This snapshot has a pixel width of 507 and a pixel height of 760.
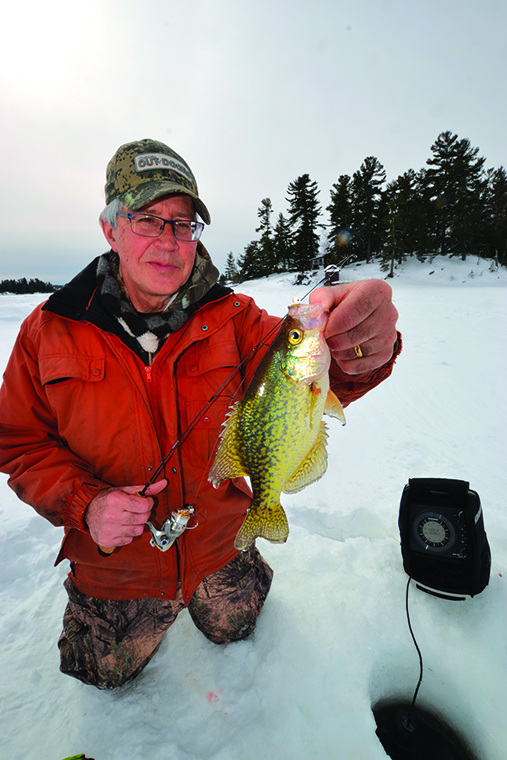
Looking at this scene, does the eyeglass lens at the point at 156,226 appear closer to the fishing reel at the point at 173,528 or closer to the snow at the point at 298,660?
the fishing reel at the point at 173,528

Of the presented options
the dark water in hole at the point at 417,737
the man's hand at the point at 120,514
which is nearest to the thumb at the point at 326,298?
the man's hand at the point at 120,514

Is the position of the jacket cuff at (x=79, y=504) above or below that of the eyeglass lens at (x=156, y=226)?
below

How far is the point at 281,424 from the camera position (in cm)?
164

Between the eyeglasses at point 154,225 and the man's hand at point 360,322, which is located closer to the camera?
the man's hand at point 360,322

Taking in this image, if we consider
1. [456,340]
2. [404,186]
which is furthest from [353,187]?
[456,340]

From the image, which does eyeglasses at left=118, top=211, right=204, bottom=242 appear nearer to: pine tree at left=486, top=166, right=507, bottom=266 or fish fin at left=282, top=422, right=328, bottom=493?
fish fin at left=282, top=422, right=328, bottom=493

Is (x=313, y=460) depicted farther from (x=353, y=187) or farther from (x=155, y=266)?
(x=353, y=187)

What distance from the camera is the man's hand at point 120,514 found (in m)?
1.86

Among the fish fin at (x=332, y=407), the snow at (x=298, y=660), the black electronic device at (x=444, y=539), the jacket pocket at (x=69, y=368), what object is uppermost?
the jacket pocket at (x=69, y=368)

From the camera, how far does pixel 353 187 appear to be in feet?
110

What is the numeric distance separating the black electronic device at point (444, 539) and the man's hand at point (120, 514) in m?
1.97

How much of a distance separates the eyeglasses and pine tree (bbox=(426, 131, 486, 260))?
116 feet

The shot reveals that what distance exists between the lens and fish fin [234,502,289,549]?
5.72 feet

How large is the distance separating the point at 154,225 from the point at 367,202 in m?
36.2
